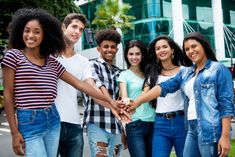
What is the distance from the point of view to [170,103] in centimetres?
425

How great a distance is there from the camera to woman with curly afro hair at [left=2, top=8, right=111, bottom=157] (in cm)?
302

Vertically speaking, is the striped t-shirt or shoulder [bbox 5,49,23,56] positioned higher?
shoulder [bbox 5,49,23,56]

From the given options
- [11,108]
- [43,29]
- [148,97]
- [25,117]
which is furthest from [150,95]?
[11,108]

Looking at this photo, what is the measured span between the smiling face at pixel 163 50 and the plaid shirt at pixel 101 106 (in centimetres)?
54

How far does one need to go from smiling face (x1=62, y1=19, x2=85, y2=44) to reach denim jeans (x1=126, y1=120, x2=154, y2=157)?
111cm

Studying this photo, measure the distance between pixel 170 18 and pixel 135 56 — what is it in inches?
1251

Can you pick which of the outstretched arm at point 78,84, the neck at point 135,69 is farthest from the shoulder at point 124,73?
the outstretched arm at point 78,84

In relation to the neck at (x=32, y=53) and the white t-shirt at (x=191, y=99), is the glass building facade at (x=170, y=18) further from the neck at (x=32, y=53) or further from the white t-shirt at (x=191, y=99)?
the neck at (x=32, y=53)

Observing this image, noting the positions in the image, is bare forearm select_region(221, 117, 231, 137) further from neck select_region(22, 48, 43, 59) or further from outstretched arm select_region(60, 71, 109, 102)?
neck select_region(22, 48, 43, 59)

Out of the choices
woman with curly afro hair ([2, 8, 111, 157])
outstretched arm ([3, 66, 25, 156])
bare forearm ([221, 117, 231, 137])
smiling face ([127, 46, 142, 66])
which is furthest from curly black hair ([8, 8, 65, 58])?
bare forearm ([221, 117, 231, 137])

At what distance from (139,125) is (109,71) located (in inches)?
26.4

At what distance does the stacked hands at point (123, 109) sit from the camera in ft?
12.9

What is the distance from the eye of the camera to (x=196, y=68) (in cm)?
386

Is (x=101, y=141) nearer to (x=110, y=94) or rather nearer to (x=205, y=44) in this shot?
(x=110, y=94)
